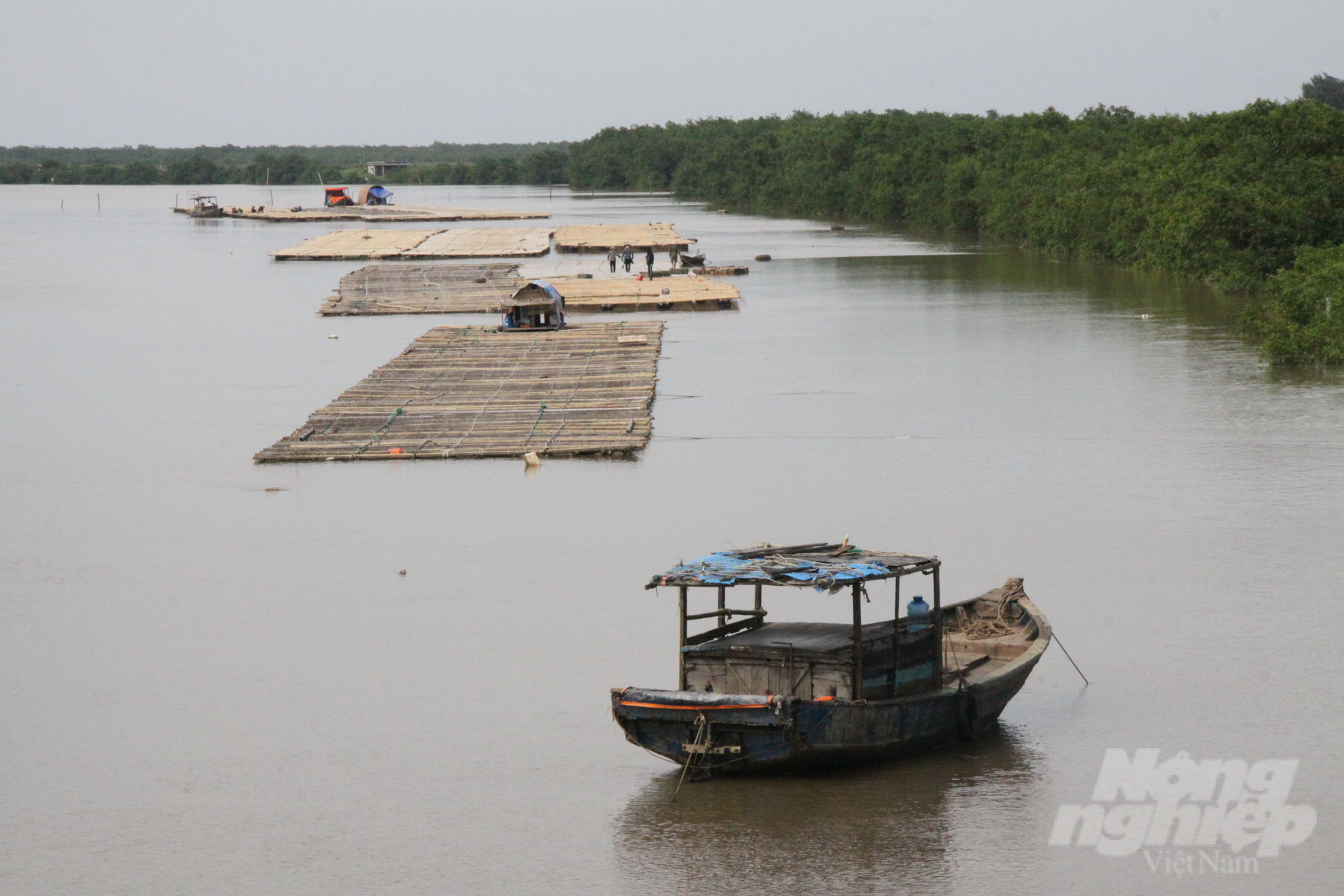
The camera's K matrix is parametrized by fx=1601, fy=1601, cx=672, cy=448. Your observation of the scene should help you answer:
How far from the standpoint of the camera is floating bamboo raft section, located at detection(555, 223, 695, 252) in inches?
2958

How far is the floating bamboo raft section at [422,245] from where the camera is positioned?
7444cm

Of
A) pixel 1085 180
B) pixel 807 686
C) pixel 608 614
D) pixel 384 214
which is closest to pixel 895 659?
pixel 807 686

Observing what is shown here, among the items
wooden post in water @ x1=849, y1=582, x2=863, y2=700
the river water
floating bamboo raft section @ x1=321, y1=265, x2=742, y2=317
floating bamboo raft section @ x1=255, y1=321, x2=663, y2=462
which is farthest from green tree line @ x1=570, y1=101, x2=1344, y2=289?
wooden post in water @ x1=849, y1=582, x2=863, y2=700

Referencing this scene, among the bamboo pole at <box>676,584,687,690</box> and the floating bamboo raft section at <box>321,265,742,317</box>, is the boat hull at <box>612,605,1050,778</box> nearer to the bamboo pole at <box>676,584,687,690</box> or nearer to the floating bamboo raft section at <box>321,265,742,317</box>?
the bamboo pole at <box>676,584,687,690</box>

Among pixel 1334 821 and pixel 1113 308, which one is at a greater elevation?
pixel 1113 308

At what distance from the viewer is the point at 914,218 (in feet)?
316

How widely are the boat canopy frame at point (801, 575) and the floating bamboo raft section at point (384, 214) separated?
315ft

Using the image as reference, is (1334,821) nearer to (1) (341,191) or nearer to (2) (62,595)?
(2) (62,595)

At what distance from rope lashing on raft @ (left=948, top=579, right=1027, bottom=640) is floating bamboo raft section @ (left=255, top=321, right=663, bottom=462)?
12314 millimetres

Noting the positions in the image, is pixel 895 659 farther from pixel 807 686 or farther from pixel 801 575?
pixel 801 575

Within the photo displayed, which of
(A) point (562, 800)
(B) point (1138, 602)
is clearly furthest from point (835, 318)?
(A) point (562, 800)

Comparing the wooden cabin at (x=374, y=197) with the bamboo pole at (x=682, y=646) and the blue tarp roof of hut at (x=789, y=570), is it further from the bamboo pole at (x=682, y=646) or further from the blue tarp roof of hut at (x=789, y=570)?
the bamboo pole at (x=682, y=646)

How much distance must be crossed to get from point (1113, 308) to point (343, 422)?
26.7 m

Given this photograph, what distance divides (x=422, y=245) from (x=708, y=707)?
69.0 m
